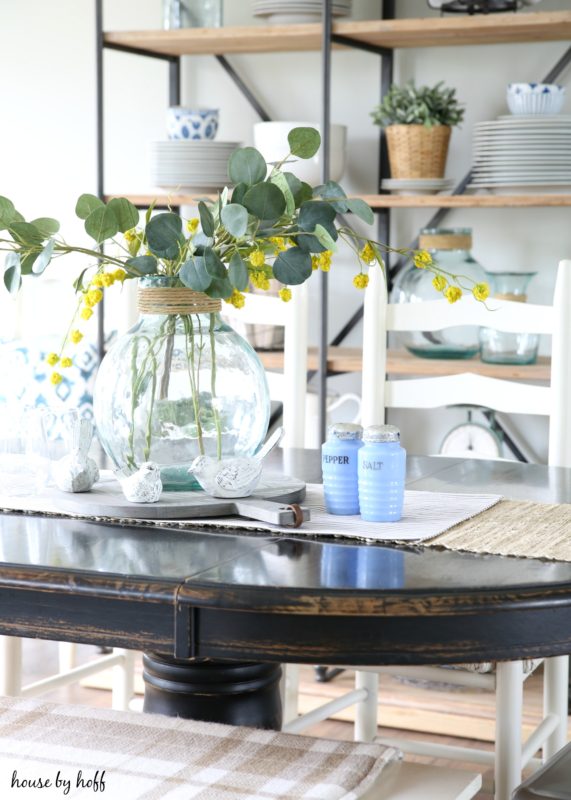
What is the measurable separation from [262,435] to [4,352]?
199cm

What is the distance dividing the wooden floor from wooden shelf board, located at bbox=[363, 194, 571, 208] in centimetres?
117

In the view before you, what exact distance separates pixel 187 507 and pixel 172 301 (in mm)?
272

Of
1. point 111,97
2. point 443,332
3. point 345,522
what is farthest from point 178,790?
point 111,97

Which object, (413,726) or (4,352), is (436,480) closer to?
(413,726)

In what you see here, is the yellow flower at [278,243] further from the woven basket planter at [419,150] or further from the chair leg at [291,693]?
the woven basket planter at [419,150]

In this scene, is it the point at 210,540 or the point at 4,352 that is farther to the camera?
the point at 4,352

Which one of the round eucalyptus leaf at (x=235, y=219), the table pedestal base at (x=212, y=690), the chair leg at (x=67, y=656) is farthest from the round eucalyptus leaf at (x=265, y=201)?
the chair leg at (x=67, y=656)

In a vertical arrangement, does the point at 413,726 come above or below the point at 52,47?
below

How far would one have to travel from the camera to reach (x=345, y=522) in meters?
1.57

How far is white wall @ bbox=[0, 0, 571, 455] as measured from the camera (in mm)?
3451

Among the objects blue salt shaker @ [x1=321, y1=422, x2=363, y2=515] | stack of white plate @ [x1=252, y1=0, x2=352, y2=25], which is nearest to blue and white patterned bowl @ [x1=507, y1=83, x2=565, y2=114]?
stack of white plate @ [x1=252, y1=0, x2=352, y2=25]

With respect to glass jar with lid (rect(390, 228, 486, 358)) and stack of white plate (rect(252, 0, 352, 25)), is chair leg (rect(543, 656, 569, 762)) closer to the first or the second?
glass jar with lid (rect(390, 228, 486, 358))

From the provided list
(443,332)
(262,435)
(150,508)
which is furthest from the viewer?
(443,332)

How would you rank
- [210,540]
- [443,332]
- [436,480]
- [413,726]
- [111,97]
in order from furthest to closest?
[111,97] → [443,332] → [413,726] → [436,480] → [210,540]
